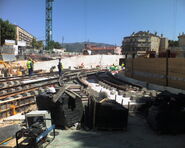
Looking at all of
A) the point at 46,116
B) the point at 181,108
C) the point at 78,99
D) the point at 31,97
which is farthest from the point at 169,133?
the point at 31,97

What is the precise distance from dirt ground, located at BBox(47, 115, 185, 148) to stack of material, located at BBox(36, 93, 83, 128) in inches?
14.6

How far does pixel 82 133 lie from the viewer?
6.15m

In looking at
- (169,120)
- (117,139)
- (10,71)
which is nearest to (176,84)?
(169,120)

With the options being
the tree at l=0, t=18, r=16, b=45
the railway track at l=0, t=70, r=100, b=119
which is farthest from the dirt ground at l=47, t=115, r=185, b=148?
the tree at l=0, t=18, r=16, b=45

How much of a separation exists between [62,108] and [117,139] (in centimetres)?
216

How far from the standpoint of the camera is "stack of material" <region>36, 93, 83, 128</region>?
6.34 metres

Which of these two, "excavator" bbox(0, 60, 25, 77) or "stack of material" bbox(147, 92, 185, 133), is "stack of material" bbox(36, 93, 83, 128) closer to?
"stack of material" bbox(147, 92, 185, 133)

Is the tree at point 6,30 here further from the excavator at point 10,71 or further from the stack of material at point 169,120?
the stack of material at point 169,120

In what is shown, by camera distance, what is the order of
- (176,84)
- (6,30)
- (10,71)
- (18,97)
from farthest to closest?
(6,30)
(10,71)
(176,84)
(18,97)

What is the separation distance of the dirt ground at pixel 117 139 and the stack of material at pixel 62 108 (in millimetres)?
371

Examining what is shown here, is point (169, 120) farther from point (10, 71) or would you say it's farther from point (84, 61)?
point (84, 61)

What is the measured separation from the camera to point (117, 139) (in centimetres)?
574

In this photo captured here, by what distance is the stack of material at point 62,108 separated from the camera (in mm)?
6340

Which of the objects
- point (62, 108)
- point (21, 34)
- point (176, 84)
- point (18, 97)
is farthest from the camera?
point (21, 34)
